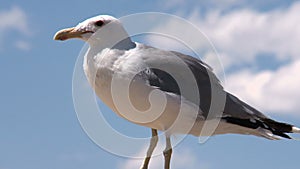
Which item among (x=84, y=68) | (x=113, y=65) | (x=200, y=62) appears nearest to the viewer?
(x=113, y=65)

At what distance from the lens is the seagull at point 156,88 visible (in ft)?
16.5

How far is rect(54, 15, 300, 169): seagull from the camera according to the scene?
5.04m

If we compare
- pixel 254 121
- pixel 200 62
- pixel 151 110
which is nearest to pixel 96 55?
pixel 151 110

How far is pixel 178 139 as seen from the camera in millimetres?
5539

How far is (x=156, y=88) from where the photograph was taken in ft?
17.0

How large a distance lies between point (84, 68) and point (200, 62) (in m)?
1.37

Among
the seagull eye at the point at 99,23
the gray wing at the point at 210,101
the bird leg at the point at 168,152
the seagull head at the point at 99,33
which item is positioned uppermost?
the seagull eye at the point at 99,23

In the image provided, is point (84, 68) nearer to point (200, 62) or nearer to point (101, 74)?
point (101, 74)

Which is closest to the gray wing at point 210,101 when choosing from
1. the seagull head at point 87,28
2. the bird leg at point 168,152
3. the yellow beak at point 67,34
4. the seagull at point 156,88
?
the seagull at point 156,88

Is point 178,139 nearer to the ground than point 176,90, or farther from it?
nearer to the ground

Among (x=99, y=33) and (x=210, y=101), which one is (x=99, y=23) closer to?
(x=99, y=33)

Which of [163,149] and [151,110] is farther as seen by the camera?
[163,149]

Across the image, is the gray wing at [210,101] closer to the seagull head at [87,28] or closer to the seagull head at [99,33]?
the seagull head at [99,33]

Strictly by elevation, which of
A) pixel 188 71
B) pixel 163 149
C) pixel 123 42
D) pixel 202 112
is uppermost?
pixel 123 42
